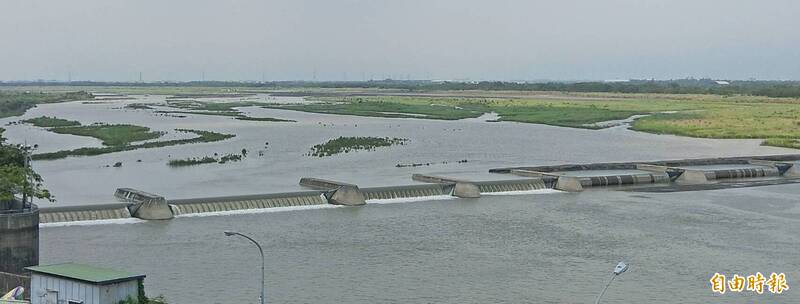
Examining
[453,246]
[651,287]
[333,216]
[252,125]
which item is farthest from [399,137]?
[651,287]

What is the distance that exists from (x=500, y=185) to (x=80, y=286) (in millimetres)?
27853

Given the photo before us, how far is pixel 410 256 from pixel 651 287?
7214mm

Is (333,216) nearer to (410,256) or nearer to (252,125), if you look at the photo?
(410,256)

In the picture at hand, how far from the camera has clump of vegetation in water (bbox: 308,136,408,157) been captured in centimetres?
6228

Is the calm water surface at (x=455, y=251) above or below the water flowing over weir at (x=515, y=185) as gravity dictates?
below

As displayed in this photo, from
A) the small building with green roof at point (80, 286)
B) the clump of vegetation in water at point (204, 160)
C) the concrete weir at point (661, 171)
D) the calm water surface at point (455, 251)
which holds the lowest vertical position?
the calm water surface at point (455, 251)

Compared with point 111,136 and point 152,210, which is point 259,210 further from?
point 111,136

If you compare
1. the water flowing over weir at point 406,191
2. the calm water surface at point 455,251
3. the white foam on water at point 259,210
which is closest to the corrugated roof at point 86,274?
the calm water surface at point 455,251

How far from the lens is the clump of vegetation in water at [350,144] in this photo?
62281 millimetres

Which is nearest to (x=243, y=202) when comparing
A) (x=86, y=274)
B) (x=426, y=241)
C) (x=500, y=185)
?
(x=426, y=241)

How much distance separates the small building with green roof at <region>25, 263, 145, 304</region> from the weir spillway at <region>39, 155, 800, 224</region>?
14.3 metres

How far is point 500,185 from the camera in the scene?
143 ft

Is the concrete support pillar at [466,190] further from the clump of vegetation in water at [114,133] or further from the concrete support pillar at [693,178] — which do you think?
the clump of vegetation in water at [114,133]

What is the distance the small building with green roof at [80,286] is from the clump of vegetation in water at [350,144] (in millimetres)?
41723
